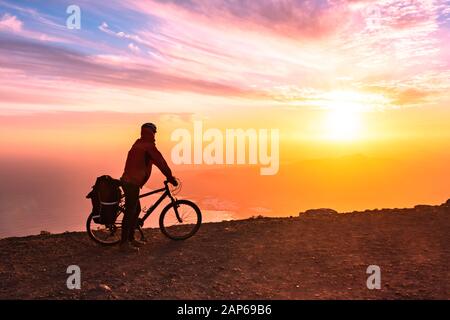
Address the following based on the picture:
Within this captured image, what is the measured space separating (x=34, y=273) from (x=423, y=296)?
7688 mm

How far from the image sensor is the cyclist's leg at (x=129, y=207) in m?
9.56

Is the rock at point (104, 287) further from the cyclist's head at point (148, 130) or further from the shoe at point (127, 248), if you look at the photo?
the cyclist's head at point (148, 130)

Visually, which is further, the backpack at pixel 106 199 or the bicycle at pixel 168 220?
the bicycle at pixel 168 220

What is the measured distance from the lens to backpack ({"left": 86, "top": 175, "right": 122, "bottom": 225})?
9602 mm

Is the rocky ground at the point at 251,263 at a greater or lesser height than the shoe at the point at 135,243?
lesser

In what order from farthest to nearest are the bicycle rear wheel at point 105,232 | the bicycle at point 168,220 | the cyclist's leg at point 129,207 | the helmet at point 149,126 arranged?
the bicycle at point 168,220 → the bicycle rear wheel at point 105,232 → the cyclist's leg at point 129,207 → the helmet at point 149,126

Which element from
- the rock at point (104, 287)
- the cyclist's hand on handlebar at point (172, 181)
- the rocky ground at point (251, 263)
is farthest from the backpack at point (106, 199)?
the rock at point (104, 287)

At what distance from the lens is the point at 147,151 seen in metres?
9.51

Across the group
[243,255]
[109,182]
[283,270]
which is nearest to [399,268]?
[283,270]

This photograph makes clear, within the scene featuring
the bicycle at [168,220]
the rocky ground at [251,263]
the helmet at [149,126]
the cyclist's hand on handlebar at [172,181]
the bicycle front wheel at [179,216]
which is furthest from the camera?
the bicycle front wheel at [179,216]

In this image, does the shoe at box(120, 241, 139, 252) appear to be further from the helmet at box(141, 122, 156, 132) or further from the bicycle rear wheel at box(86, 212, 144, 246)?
the helmet at box(141, 122, 156, 132)

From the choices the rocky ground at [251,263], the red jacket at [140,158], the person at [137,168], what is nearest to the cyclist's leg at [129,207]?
the person at [137,168]

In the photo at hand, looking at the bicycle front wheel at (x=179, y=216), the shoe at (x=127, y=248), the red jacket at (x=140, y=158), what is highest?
the red jacket at (x=140, y=158)
